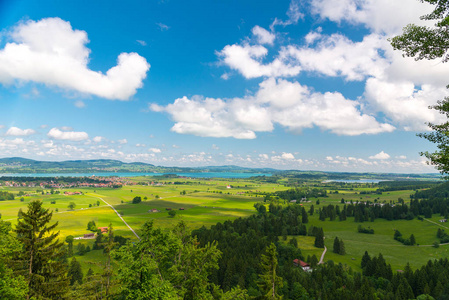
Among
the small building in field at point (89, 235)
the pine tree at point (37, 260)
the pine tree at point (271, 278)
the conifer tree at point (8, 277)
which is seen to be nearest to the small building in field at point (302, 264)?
the pine tree at point (271, 278)

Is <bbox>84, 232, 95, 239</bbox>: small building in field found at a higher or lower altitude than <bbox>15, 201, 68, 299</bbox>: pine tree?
lower

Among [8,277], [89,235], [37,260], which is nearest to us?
[8,277]

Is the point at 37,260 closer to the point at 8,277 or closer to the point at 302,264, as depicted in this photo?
the point at 8,277

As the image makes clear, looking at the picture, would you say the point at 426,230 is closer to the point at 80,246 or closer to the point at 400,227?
the point at 400,227

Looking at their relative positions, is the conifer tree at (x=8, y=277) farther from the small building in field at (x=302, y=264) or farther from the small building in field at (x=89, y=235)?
the small building in field at (x=89, y=235)

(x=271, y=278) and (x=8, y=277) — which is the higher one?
(x=8, y=277)

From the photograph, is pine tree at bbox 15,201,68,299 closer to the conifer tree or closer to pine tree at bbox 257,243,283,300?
the conifer tree

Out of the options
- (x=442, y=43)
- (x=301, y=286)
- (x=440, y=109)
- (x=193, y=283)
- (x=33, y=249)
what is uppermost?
(x=442, y=43)

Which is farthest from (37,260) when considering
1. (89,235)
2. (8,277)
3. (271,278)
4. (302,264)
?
(89,235)

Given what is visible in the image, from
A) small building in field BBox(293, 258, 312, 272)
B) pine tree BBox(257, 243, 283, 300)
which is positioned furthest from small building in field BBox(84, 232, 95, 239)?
pine tree BBox(257, 243, 283, 300)

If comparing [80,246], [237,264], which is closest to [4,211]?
[80,246]

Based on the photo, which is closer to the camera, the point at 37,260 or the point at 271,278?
the point at 37,260
